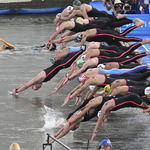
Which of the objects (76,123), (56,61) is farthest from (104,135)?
(56,61)

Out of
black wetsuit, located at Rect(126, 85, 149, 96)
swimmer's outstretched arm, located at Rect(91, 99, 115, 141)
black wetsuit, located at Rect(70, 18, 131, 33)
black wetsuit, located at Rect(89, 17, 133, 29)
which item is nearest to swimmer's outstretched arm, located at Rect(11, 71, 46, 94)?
black wetsuit, located at Rect(70, 18, 131, 33)

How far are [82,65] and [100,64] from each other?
45 centimetres

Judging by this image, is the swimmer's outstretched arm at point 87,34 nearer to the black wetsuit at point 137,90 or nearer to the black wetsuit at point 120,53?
the black wetsuit at point 120,53

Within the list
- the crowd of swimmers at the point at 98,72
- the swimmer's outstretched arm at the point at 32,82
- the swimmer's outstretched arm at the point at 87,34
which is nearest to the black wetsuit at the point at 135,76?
the crowd of swimmers at the point at 98,72

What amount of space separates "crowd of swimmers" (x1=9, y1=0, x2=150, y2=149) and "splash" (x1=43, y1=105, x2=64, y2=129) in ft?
0.93

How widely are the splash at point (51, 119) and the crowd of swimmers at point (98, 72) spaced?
0.93 feet

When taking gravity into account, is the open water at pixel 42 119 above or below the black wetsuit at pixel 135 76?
below

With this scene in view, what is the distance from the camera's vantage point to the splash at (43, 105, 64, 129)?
7003 millimetres

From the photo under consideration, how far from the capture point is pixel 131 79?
7.19 metres

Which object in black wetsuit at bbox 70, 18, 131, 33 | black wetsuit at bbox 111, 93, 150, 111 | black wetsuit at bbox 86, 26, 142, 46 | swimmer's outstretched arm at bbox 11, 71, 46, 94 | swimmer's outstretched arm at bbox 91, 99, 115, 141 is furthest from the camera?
black wetsuit at bbox 70, 18, 131, 33

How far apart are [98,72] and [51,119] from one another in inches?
52.7

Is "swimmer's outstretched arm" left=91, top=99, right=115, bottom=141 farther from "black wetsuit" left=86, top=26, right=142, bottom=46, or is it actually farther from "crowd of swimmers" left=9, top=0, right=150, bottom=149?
"black wetsuit" left=86, top=26, right=142, bottom=46

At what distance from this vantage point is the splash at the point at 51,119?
700 cm

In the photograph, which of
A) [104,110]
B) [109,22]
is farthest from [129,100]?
[109,22]
